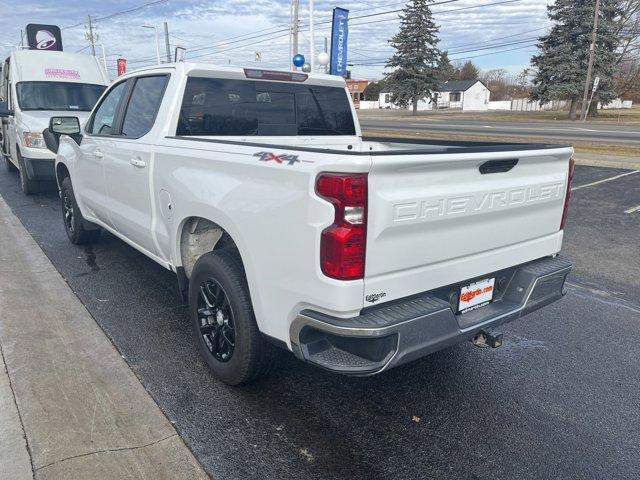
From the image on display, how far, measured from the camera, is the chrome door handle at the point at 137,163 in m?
3.95

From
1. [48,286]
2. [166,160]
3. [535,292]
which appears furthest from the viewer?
[48,286]

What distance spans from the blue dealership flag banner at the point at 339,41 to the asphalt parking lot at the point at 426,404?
1904 centimetres

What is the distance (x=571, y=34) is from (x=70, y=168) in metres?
45.2

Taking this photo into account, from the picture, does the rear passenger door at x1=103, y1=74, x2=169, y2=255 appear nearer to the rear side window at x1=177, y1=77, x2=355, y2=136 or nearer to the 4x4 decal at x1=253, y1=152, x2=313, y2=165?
the rear side window at x1=177, y1=77, x2=355, y2=136

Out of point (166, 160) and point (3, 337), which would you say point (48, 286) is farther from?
point (166, 160)

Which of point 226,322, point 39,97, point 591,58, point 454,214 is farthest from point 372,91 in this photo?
point 454,214

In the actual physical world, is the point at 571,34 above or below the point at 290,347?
above

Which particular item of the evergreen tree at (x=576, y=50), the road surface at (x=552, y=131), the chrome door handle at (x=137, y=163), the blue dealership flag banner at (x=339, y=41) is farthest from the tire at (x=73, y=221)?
the evergreen tree at (x=576, y=50)

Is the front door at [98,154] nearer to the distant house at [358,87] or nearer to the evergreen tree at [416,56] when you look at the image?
the evergreen tree at [416,56]

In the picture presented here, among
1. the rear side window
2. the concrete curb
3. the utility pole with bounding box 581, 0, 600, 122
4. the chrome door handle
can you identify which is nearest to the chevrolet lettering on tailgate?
the concrete curb

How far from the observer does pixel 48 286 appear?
5.12m

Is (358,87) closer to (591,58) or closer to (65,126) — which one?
(591,58)

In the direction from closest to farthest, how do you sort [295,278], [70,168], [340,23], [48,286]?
1. [295,278]
2. [48,286]
3. [70,168]
4. [340,23]

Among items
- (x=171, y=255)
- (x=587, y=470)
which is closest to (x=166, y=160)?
(x=171, y=255)
